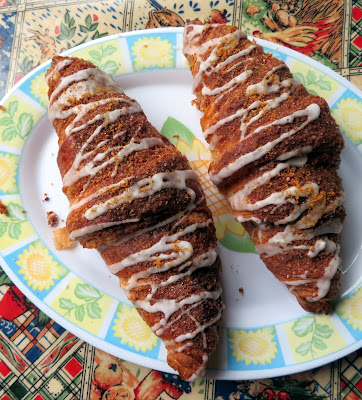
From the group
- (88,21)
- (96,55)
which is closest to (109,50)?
(96,55)

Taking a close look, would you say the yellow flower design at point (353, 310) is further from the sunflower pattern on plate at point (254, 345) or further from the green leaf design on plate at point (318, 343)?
the sunflower pattern on plate at point (254, 345)

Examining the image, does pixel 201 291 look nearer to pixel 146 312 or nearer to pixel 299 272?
pixel 146 312

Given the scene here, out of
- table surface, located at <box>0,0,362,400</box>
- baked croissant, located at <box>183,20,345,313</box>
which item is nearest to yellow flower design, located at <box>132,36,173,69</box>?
table surface, located at <box>0,0,362,400</box>

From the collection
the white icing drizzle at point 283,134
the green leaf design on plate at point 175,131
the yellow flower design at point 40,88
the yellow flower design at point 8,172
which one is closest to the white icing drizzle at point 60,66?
the yellow flower design at point 40,88

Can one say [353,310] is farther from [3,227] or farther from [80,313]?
[3,227]

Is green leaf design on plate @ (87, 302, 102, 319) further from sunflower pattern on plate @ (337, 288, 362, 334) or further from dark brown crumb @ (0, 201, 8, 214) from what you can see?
sunflower pattern on plate @ (337, 288, 362, 334)

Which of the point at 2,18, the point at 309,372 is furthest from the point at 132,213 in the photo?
the point at 2,18
